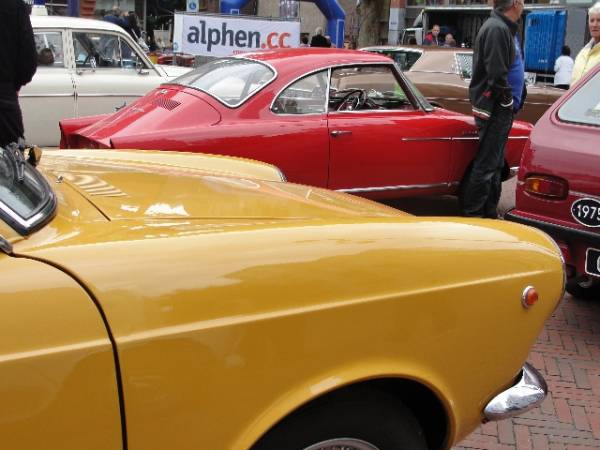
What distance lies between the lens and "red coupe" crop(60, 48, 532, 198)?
5.11 meters

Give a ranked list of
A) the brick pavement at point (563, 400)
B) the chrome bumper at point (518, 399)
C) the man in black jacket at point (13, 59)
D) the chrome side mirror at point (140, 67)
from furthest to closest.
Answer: the chrome side mirror at point (140, 67) < the man in black jacket at point (13, 59) < the brick pavement at point (563, 400) < the chrome bumper at point (518, 399)

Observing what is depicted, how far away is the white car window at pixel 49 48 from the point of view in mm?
7902

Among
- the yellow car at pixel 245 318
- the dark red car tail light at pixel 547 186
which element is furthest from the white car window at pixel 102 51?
the yellow car at pixel 245 318

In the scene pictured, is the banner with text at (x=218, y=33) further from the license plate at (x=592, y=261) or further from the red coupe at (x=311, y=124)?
the license plate at (x=592, y=261)

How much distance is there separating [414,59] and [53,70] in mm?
4683

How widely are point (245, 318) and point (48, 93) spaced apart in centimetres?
682

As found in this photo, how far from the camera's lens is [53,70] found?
26.1ft

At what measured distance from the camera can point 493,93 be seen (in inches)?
230

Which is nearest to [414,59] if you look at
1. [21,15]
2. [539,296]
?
[21,15]

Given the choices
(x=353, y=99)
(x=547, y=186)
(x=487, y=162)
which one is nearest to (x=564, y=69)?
(x=487, y=162)

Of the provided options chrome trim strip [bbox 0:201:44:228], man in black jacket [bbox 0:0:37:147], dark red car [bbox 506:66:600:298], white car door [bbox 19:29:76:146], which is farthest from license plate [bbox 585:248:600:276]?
white car door [bbox 19:29:76:146]

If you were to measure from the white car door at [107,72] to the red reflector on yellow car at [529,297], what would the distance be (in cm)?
671

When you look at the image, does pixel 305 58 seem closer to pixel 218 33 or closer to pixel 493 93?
pixel 493 93

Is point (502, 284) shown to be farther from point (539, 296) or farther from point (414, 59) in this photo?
point (414, 59)
